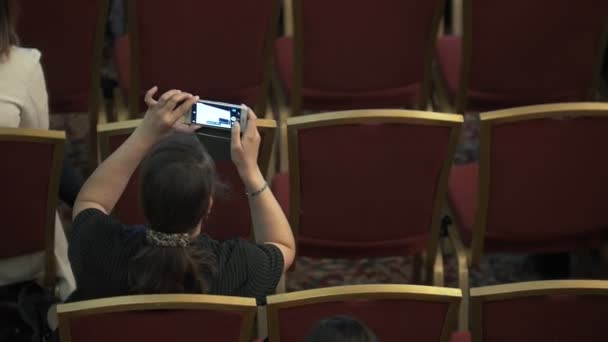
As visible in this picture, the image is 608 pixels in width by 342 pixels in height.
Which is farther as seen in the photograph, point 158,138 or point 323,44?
point 323,44

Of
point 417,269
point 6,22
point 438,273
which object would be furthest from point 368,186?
point 6,22

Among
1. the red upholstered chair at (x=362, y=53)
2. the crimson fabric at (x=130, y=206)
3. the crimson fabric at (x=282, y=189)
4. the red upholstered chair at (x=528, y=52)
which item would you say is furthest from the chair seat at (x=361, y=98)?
the crimson fabric at (x=130, y=206)

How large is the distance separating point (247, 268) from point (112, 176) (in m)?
0.33

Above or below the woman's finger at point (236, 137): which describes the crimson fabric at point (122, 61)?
above

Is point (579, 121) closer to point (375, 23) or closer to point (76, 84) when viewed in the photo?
point (375, 23)

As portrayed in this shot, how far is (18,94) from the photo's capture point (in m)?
2.89

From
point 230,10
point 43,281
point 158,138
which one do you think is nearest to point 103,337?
point 158,138

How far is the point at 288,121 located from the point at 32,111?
587 millimetres

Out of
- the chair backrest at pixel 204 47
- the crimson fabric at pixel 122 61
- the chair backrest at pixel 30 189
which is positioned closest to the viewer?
the chair backrest at pixel 30 189

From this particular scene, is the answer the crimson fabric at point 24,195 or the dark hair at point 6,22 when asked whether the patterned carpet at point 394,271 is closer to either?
the crimson fabric at point 24,195

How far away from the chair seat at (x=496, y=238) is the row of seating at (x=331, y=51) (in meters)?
0.43

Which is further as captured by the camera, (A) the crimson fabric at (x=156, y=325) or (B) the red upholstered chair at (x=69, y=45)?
(B) the red upholstered chair at (x=69, y=45)

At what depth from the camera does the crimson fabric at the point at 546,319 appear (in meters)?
2.45

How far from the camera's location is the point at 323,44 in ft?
11.6
